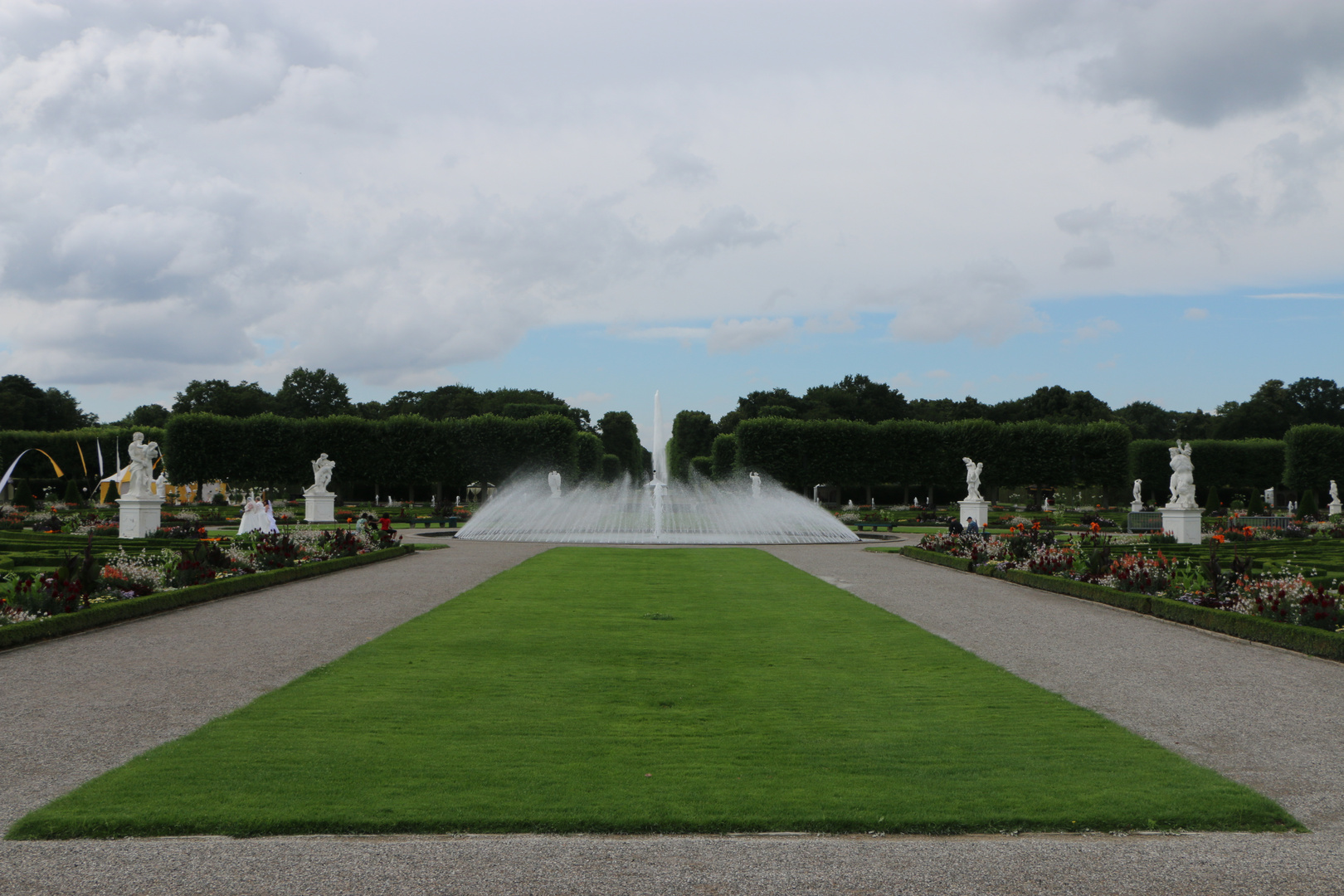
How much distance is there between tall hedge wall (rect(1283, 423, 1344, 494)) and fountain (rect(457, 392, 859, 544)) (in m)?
27.8

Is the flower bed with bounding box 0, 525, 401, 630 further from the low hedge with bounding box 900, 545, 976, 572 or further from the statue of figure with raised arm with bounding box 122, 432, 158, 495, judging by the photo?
the low hedge with bounding box 900, 545, 976, 572

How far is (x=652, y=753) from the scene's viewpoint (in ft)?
19.0

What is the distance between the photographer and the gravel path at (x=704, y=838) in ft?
13.3

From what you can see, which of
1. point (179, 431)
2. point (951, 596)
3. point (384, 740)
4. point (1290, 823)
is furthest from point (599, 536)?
point (179, 431)

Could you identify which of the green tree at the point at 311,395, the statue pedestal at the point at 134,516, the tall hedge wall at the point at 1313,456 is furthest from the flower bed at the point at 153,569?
the green tree at the point at 311,395

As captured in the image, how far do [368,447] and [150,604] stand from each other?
129 feet

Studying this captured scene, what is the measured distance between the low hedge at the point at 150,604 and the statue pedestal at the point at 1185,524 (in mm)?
22076

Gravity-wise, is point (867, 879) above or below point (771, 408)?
below

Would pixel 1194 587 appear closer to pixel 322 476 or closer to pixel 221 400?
pixel 322 476

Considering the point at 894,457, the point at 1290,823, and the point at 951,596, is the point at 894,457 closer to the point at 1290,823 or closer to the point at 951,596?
the point at 951,596

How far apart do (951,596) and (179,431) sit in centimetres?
4440

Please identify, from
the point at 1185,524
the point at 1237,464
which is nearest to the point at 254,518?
the point at 1185,524

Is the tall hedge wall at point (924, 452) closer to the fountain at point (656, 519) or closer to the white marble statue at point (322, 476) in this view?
the fountain at point (656, 519)

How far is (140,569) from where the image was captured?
44.2 ft
